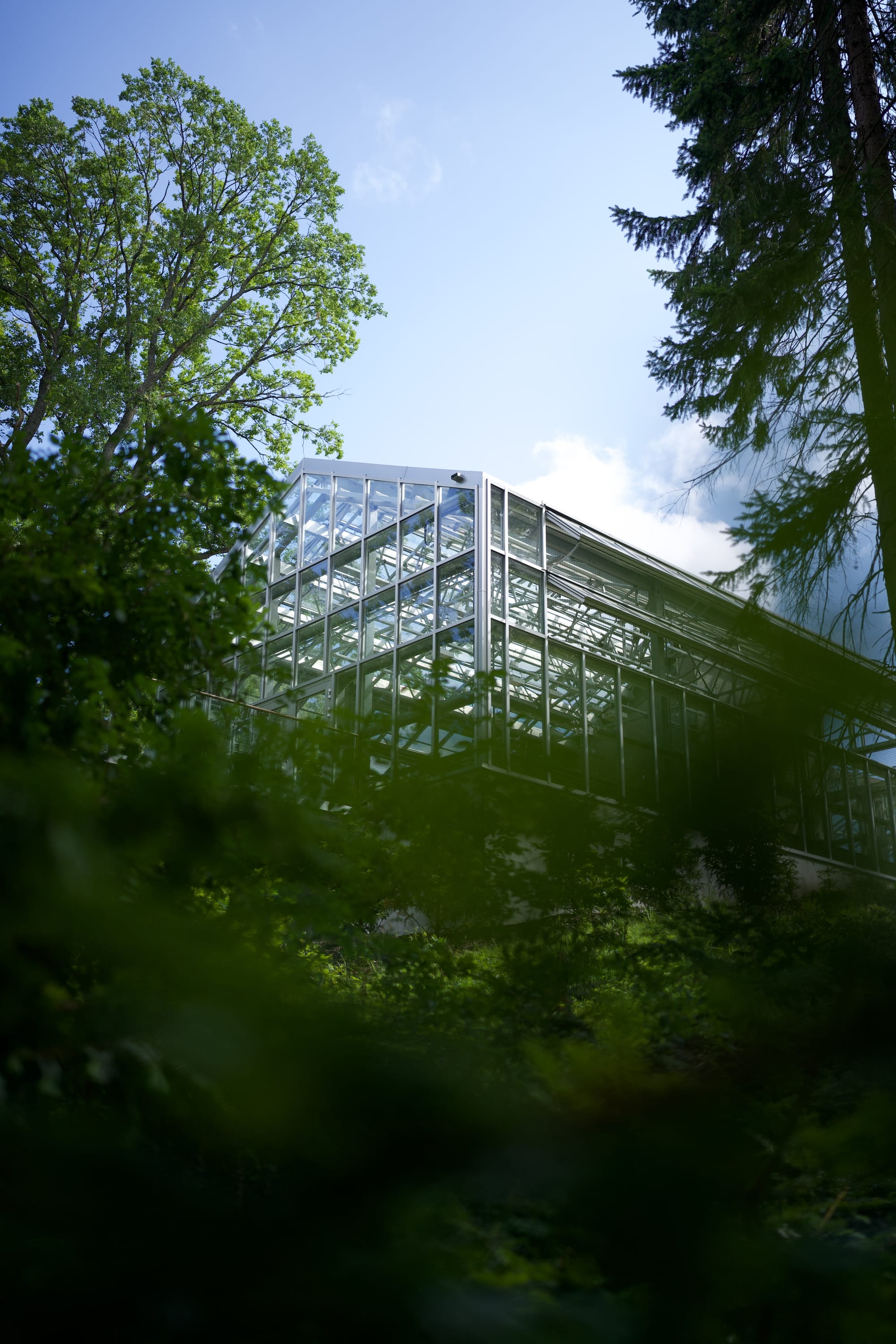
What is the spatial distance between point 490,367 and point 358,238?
22.9ft

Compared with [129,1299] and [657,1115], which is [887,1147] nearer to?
[657,1115]

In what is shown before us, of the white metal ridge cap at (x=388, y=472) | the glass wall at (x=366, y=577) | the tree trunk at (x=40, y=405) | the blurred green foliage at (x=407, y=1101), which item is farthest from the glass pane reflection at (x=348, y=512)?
the blurred green foliage at (x=407, y=1101)

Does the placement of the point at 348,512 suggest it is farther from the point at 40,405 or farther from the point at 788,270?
the point at 788,270

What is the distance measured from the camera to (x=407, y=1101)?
34.4 inches

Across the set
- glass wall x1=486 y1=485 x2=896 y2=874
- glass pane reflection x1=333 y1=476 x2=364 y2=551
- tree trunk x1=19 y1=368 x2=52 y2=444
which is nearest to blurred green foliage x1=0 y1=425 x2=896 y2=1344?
glass wall x1=486 y1=485 x2=896 y2=874

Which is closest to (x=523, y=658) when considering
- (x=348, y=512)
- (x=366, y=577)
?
(x=366, y=577)

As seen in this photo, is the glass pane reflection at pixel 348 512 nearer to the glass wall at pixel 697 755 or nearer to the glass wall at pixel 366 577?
the glass wall at pixel 366 577

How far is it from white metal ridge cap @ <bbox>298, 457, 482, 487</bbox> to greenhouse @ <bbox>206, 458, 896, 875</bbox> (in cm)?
4

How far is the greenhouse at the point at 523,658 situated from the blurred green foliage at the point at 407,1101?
9 cm

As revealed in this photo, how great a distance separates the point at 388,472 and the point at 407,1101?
46.2 ft

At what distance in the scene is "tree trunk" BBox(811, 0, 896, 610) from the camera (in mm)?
3227

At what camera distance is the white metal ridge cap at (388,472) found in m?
13.5

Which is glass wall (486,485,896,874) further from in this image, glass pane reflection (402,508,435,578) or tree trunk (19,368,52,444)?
tree trunk (19,368,52,444)

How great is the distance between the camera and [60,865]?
0.88m
